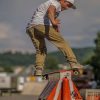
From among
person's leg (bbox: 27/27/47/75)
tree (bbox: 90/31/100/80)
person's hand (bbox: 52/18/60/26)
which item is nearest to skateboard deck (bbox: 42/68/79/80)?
person's leg (bbox: 27/27/47/75)

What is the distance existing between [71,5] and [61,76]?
1201mm

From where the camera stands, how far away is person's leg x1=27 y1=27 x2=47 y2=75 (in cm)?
865

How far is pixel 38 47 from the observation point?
29.1 ft

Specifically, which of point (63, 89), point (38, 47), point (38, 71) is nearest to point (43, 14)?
point (38, 47)

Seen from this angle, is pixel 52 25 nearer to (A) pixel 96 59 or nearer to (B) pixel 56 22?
(B) pixel 56 22

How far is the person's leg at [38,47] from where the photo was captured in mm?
8648

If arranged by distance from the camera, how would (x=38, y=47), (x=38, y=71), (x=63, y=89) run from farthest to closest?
1. (x=38, y=47)
2. (x=38, y=71)
3. (x=63, y=89)

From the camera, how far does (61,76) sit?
312 inches

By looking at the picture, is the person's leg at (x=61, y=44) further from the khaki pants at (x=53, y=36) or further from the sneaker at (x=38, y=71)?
the sneaker at (x=38, y=71)

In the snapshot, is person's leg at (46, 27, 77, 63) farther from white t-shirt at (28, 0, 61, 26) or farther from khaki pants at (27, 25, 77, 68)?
white t-shirt at (28, 0, 61, 26)

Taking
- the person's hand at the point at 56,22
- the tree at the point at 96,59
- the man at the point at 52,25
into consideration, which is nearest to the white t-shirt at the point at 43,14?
the man at the point at 52,25

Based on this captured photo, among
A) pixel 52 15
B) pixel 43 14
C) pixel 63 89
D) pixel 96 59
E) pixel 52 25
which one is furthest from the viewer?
pixel 96 59

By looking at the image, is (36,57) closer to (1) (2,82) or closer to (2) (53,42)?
(2) (53,42)

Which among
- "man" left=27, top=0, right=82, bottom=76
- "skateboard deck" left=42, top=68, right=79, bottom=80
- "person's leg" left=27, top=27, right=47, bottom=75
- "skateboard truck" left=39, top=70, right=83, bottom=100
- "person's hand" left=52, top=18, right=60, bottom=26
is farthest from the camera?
"person's leg" left=27, top=27, right=47, bottom=75
